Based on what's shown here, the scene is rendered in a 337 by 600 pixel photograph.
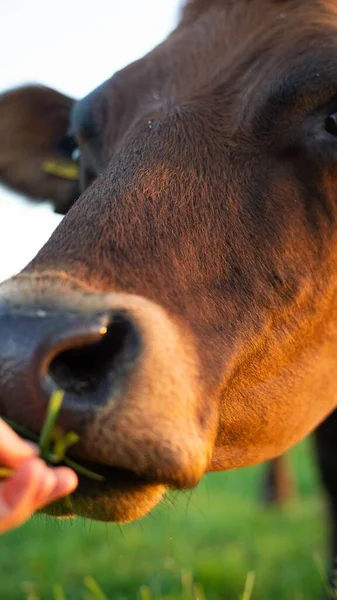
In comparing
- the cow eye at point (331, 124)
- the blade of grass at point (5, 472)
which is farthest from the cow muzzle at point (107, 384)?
the cow eye at point (331, 124)

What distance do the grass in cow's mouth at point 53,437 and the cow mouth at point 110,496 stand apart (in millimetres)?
122

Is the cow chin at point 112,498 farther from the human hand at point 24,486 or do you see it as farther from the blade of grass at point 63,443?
the human hand at point 24,486

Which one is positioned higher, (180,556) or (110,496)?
(110,496)

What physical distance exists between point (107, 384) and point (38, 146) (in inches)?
110

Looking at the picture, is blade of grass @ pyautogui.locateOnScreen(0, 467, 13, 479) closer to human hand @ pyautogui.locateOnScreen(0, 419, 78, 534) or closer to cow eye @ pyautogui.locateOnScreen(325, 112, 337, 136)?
human hand @ pyautogui.locateOnScreen(0, 419, 78, 534)

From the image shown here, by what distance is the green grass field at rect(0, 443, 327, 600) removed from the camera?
392 cm

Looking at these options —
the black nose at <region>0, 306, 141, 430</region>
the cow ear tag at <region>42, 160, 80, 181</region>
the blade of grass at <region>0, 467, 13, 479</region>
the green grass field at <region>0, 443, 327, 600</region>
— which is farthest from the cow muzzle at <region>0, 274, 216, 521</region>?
the cow ear tag at <region>42, 160, 80, 181</region>

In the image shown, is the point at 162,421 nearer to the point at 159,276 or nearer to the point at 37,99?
the point at 159,276

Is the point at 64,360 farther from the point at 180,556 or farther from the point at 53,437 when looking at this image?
the point at 180,556

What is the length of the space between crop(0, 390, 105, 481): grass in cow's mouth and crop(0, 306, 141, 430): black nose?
2 centimetres

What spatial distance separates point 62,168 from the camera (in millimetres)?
4211

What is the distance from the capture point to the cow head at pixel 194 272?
1.80m

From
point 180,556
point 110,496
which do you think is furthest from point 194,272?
point 180,556

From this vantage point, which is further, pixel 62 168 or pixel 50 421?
pixel 62 168
